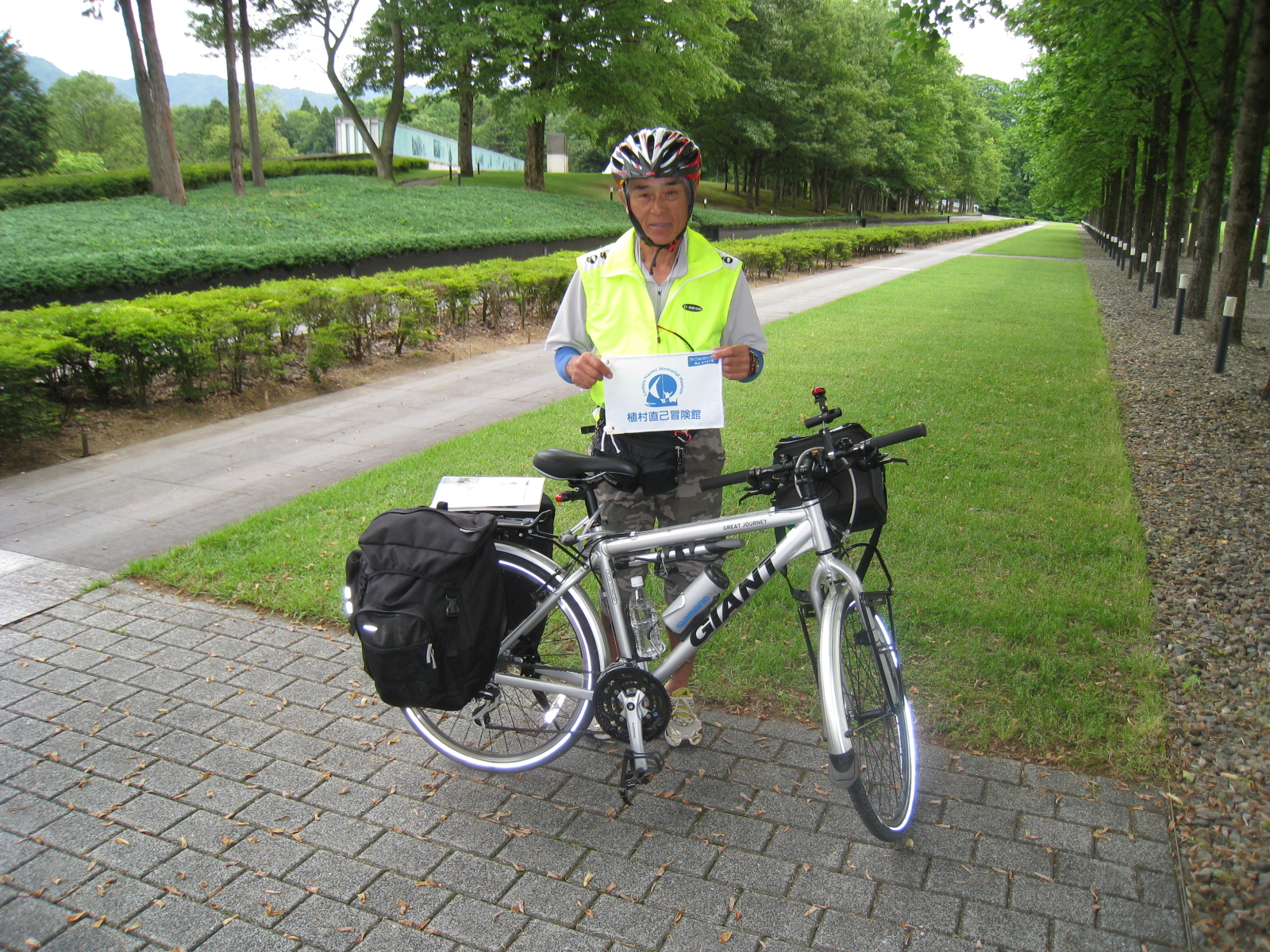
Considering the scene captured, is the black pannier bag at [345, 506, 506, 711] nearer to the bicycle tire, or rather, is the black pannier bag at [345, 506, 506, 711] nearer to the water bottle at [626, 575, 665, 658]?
the bicycle tire

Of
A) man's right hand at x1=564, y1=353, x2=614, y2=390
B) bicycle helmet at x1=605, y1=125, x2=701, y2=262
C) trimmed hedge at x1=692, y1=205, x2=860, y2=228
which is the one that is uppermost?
trimmed hedge at x1=692, y1=205, x2=860, y2=228

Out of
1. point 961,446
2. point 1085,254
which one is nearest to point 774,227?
point 1085,254

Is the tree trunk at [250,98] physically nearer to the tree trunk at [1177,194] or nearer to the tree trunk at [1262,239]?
the tree trunk at [1177,194]

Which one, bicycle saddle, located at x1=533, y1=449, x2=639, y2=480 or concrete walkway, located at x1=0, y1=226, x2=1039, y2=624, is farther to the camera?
concrete walkway, located at x1=0, y1=226, x2=1039, y2=624

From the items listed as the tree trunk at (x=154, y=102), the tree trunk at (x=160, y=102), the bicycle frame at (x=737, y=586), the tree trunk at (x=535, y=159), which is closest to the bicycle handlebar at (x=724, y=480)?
the bicycle frame at (x=737, y=586)

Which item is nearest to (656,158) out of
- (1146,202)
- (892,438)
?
(892,438)

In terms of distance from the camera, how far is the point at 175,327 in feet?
28.7

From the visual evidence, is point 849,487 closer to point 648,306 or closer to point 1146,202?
point 648,306

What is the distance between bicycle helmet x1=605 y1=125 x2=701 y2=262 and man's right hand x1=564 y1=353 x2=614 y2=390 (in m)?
0.50

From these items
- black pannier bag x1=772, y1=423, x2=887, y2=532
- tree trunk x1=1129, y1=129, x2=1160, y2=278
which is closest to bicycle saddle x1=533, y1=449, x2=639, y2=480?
black pannier bag x1=772, y1=423, x2=887, y2=532

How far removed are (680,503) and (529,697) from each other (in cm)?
99

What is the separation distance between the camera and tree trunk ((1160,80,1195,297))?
18.8 m

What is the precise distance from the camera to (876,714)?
3.17 m

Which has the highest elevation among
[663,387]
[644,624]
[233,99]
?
[233,99]
